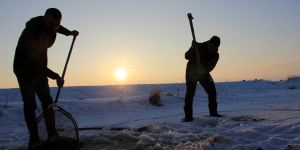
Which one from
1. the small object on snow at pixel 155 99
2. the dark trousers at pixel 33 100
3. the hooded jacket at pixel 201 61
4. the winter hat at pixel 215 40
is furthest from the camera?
the small object on snow at pixel 155 99

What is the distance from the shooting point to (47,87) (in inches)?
239

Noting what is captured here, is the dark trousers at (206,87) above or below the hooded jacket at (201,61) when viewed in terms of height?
below

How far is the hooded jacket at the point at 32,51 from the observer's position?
573cm

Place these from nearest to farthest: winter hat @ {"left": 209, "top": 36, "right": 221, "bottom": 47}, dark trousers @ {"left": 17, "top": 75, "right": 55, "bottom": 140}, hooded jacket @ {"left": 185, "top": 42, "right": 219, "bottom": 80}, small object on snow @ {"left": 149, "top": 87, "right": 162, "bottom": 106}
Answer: dark trousers @ {"left": 17, "top": 75, "right": 55, "bottom": 140}, winter hat @ {"left": 209, "top": 36, "right": 221, "bottom": 47}, hooded jacket @ {"left": 185, "top": 42, "right": 219, "bottom": 80}, small object on snow @ {"left": 149, "top": 87, "right": 162, "bottom": 106}

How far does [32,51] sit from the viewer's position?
5.78 m

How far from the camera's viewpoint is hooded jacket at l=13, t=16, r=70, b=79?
5730 mm

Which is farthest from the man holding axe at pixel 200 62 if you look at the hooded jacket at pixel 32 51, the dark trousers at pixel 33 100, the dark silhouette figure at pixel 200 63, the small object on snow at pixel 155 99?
the small object on snow at pixel 155 99

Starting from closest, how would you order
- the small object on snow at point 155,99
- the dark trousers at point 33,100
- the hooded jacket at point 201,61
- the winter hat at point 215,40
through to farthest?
the dark trousers at point 33,100, the winter hat at point 215,40, the hooded jacket at point 201,61, the small object on snow at point 155,99

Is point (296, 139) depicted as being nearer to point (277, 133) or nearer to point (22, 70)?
point (277, 133)

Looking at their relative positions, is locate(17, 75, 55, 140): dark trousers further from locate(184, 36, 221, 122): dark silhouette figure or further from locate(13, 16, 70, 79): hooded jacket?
locate(184, 36, 221, 122): dark silhouette figure

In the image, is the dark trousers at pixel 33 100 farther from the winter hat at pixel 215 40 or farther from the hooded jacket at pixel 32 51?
the winter hat at pixel 215 40

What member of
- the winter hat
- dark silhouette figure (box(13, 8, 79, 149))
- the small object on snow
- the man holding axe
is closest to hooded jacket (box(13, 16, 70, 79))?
dark silhouette figure (box(13, 8, 79, 149))

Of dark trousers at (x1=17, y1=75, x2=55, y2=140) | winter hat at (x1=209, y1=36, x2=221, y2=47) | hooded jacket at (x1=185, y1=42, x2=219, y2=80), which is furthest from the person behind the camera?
hooded jacket at (x1=185, y1=42, x2=219, y2=80)

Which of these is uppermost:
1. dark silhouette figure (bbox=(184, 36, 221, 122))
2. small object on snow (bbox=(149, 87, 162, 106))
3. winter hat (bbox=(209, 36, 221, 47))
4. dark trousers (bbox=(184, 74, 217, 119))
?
winter hat (bbox=(209, 36, 221, 47))
